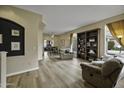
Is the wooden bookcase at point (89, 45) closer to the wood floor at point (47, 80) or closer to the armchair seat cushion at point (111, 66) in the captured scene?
Result: the wood floor at point (47, 80)

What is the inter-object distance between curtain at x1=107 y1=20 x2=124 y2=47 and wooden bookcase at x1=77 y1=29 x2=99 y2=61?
1301mm

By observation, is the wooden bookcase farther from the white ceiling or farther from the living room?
the white ceiling

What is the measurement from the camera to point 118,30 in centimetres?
677

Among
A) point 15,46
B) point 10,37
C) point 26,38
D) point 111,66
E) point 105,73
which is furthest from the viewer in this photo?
point 26,38

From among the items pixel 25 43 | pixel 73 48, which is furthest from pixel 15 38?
pixel 73 48

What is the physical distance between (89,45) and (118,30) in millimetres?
2970

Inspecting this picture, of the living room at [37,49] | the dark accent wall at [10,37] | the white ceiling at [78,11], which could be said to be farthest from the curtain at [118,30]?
the dark accent wall at [10,37]

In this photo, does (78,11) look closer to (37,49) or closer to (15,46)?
(37,49)

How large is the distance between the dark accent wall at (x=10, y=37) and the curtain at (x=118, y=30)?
4.74 metres

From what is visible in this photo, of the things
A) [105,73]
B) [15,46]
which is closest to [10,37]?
[15,46]

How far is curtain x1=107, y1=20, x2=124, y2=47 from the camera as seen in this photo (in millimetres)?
6551

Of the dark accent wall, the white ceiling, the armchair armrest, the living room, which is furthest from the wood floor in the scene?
the white ceiling

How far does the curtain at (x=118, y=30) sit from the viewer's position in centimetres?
655
